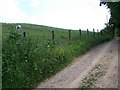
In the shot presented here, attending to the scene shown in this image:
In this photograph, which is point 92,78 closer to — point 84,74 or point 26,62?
point 84,74

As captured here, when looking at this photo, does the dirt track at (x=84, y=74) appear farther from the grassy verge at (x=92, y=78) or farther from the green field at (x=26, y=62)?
the green field at (x=26, y=62)

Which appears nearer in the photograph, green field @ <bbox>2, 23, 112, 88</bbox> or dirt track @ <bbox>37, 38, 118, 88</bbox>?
green field @ <bbox>2, 23, 112, 88</bbox>

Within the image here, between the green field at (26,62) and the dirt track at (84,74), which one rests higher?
the green field at (26,62)

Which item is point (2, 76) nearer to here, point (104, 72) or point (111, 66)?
point (104, 72)

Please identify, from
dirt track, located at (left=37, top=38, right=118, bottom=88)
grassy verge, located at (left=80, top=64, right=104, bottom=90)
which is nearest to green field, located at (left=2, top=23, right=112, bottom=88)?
dirt track, located at (left=37, top=38, right=118, bottom=88)

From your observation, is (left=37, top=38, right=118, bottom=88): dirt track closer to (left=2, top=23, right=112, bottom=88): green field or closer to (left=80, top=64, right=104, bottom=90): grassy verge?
(left=80, top=64, right=104, bottom=90): grassy verge

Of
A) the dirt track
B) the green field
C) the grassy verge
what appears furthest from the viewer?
the dirt track

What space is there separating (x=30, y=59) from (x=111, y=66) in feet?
15.9

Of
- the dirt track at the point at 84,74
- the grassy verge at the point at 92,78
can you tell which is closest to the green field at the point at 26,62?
the dirt track at the point at 84,74

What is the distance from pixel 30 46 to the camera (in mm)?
16922

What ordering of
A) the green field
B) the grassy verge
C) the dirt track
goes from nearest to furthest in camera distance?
the green field
the grassy verge
the dirt track

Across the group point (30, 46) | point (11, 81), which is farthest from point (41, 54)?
point (11, 81)

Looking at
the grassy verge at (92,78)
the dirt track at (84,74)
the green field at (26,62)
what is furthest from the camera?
the dirt track at (84,74)

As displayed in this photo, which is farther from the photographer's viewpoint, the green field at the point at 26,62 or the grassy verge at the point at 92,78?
the grassy verge at the point at 92,78
